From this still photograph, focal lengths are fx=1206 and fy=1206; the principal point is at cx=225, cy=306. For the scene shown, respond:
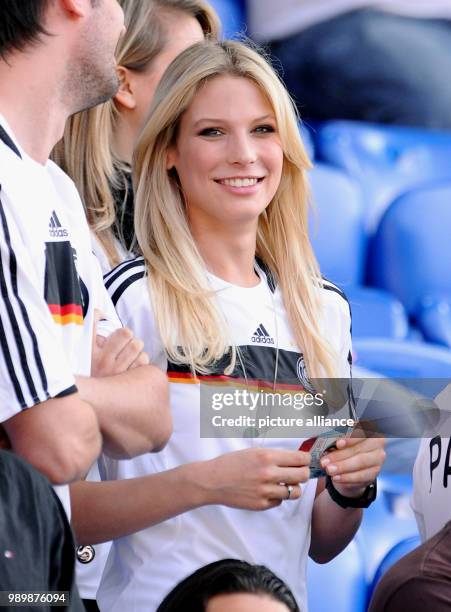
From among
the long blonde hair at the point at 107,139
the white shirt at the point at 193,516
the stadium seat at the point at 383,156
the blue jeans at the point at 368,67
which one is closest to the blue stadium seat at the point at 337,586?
the white shirt at the point at 193,516

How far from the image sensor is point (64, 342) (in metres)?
1.51

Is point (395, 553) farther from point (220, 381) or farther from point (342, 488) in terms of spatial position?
point (220, 381)

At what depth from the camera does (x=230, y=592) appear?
151cm

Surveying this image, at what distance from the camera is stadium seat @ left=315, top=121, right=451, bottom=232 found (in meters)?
4.35

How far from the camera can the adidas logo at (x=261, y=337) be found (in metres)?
1.94

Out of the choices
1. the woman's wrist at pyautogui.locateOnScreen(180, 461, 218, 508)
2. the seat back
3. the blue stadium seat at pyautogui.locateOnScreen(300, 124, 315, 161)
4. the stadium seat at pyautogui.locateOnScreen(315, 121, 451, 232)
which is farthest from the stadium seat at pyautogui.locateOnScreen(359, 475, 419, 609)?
the blue stadium seat at pyautogui.locateOnScreen(300, 124, 315, 161)

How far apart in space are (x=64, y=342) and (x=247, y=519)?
477 millimetres

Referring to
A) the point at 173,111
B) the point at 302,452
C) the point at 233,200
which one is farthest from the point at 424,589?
the point at 173,111

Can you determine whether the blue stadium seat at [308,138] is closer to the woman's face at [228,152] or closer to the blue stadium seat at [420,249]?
the blue stadium seat at [420,249]

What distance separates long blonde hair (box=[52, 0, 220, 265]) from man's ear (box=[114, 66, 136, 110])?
0.01m

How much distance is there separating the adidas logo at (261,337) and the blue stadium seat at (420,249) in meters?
2.00

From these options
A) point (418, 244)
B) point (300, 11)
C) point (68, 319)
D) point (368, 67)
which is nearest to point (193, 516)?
point (68, 319)

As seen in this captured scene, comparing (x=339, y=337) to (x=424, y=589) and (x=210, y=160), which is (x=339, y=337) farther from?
(x=424, y=589)

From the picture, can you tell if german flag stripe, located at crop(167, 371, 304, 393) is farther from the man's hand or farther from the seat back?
the seat back
